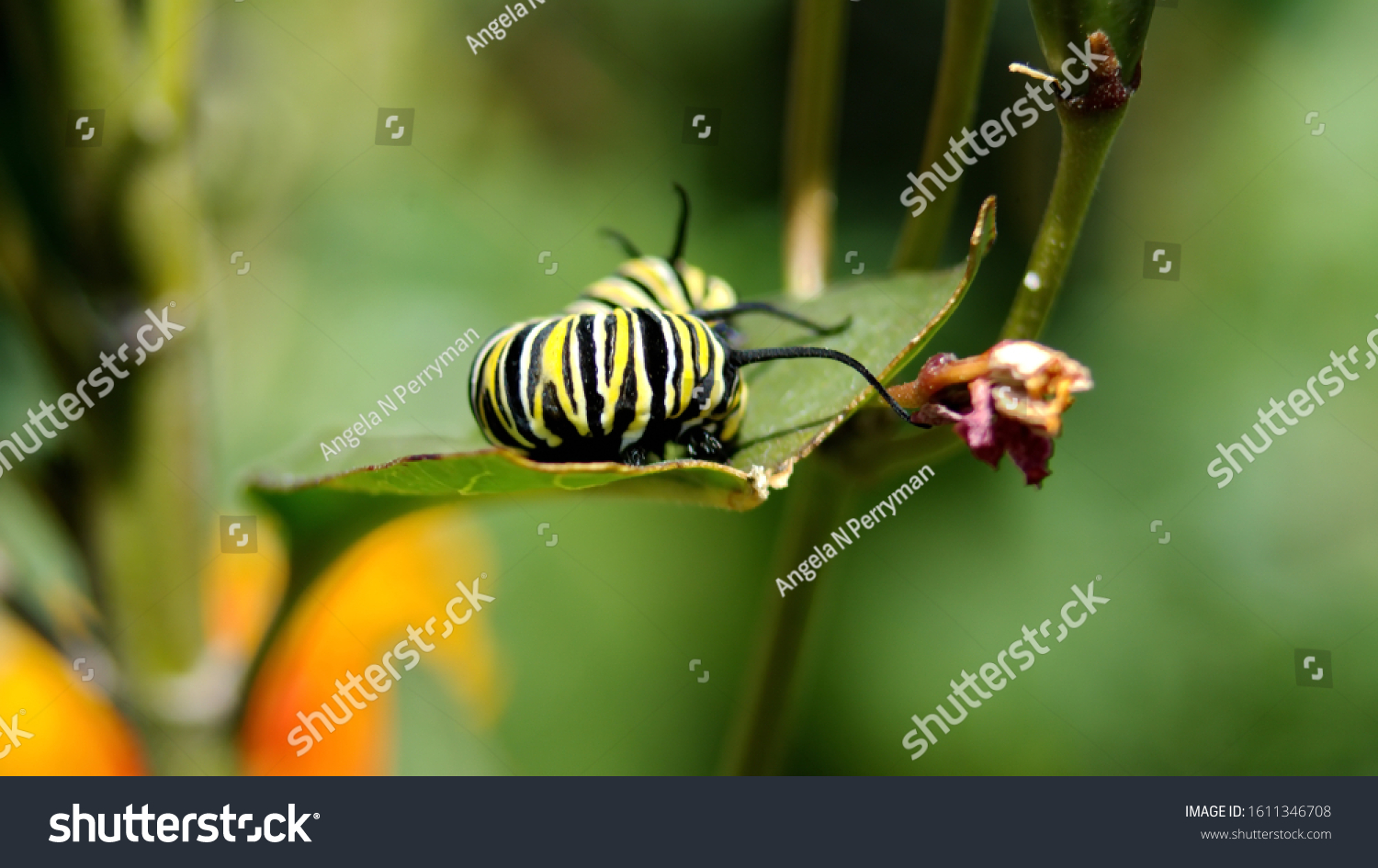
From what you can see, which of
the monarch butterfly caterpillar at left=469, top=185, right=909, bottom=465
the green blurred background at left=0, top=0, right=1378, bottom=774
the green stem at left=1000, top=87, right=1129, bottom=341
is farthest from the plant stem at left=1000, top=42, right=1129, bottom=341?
the green blurred background at left=0, top=0, right=1378, bottom=774

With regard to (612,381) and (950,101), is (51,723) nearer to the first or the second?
(612,381)

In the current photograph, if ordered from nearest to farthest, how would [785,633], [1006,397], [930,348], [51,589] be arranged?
[1006,397], [785,633], [51,589], [930,348]

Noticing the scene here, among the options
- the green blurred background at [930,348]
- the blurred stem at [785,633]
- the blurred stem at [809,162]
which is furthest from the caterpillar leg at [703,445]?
the green blurred background at [930,348]

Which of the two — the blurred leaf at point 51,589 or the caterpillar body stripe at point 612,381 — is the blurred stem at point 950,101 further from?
the blurred leaf at point 51,589

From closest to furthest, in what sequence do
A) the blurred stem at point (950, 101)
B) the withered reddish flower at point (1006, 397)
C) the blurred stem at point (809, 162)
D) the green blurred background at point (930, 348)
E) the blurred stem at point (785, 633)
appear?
1. the withered reddish flower at point (1006, 397)
2. the blurred stem at point (950, 101)
3. the blurred stem at point (785, 633)
4. the blurred stem at point (809, 162)
5. the green blurred background at point (930, 348)

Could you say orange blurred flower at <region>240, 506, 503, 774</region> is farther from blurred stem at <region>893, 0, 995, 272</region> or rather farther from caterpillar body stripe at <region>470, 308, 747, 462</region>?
blurred stem at <region>893, 0, 995, 272</region>

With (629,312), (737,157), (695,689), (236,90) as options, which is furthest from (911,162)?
(629,312)

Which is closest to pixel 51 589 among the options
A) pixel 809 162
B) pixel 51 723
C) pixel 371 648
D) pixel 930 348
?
pixel 51 723
